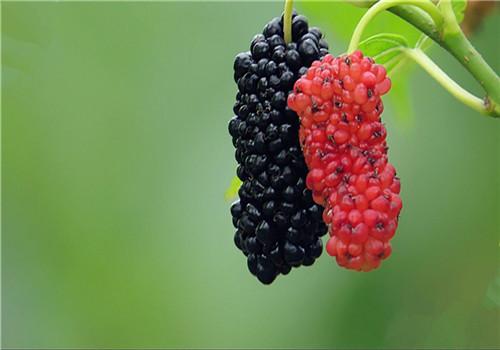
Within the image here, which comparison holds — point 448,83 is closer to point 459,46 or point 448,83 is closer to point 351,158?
point 459,46

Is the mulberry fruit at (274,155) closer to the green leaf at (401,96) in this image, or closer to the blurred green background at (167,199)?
the green leaf at (401,96)

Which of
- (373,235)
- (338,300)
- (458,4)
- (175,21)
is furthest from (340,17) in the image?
(175,21)

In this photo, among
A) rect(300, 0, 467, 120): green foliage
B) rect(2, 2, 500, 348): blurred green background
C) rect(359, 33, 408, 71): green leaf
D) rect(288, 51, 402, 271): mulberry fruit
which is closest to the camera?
rect(288, 51, 402, 271): mulberry fruit

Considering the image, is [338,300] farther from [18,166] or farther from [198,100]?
[18,166]

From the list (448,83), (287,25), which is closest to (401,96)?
(448,83)

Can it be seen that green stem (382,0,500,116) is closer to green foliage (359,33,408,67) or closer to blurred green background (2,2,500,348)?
green foliage (359,33,408,67)

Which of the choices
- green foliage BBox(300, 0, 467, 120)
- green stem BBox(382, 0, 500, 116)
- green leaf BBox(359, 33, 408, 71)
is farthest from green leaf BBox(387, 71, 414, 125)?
green stem BBox(382, 0, 500, 116)
